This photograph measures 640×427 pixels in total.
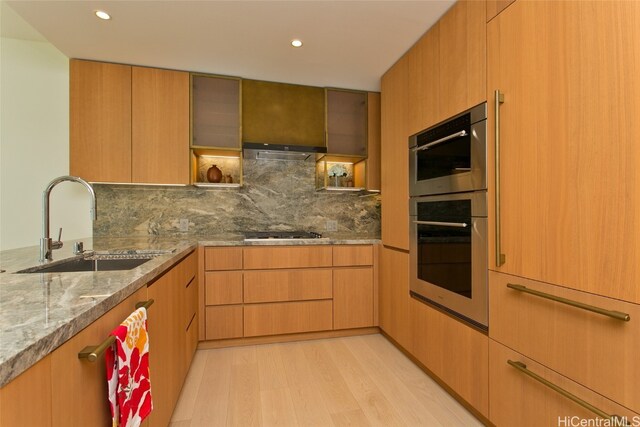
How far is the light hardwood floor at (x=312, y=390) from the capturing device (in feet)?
5.43

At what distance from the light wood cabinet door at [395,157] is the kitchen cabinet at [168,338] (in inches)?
62.7

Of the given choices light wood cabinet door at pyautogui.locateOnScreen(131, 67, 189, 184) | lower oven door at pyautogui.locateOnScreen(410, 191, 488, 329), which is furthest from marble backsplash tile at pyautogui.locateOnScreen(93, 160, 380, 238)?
lower oven door at pyautogui.locateOnScreen(410, 191, 488, 329)

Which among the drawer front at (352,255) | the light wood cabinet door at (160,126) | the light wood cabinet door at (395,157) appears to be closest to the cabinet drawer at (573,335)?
the light wood cabinet door at (395,157)

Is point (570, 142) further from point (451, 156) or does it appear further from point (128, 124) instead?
point (128, 124)

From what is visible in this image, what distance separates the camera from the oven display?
1.69 m

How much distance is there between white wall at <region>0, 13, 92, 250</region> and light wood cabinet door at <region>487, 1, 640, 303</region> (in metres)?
3.34

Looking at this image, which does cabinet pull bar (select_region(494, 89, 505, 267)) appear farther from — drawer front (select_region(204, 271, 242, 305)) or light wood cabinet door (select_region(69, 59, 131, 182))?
light wood cabinet door (select_region(69, 59, 131, 182))

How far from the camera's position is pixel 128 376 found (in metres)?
0.84

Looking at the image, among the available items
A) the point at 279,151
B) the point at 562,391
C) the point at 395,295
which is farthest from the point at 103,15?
the point at 562,391

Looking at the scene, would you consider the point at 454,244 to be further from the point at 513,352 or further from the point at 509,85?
the point at 509,85

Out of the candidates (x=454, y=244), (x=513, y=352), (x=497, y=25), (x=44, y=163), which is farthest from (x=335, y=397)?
(x=44, y=163)

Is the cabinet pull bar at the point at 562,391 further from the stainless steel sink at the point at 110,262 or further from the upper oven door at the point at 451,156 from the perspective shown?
the stainless steel sink at the point at 110,262

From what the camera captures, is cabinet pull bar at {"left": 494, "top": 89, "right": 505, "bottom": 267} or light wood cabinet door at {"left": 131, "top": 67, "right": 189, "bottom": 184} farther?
light wood cabinet door at {"left": 131, "top": 67, "right": 189, "bottom": 184}

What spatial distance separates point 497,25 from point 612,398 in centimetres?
162
